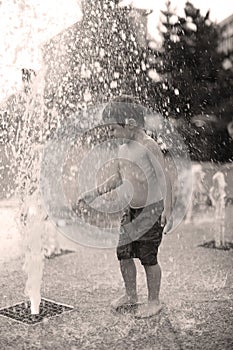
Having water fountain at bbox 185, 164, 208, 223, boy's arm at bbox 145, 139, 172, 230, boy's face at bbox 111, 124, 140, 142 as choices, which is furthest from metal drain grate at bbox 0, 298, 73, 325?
water fountain at bbox 185, 164, 208, 223

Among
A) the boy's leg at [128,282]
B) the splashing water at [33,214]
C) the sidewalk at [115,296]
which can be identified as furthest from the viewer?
the splashing water at [33,214]

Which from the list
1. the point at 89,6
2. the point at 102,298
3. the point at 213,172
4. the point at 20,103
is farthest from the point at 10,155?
the point at 102,298

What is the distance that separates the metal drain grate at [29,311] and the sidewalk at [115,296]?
7cm

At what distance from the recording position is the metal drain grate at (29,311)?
3352 millimetres

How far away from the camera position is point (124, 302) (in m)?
3.60

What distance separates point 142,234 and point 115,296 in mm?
627

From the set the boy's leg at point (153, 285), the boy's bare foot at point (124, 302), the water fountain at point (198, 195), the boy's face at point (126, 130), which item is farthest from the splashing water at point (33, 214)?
the water fountain at point (198, 195)

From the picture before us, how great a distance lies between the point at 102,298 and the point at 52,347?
0.93 m

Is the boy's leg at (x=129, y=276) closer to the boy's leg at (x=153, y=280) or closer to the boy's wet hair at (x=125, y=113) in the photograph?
the boy's leg at (x=153, y=280)

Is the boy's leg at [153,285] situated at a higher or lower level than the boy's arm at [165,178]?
lower

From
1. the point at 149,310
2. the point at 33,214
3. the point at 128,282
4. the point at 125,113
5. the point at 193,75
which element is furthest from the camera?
the point at 193,75

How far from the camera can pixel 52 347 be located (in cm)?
288

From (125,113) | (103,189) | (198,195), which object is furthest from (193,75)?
(103,189)

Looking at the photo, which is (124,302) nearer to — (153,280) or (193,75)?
(153,280)
